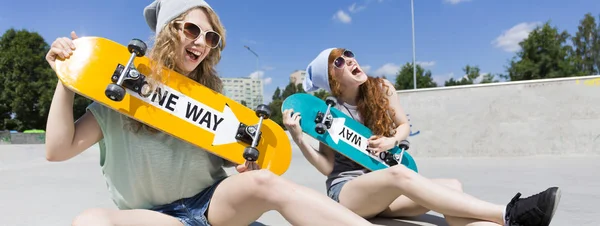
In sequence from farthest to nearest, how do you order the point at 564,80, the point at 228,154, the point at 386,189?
the point at 564,80, the point at 386,189, the point at 228,154

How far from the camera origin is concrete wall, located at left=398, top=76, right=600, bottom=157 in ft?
23.5

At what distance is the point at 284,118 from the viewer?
232 cm

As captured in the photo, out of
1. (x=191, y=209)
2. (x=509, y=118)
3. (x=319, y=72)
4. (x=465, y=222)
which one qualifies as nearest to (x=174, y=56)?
(x=191, y=209)

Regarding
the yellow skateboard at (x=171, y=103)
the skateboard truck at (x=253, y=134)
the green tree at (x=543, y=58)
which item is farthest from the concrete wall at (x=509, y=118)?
the green tree at (x=543, y=58)

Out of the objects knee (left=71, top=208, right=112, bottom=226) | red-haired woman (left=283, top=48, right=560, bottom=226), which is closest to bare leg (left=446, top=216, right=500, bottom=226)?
red-haired woman (left=283, top=48, right=560, bottom=226)

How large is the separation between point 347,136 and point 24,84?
91.9ft

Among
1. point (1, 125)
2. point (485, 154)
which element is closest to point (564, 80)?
point (485, 154)

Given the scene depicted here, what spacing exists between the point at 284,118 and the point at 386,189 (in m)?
0.85

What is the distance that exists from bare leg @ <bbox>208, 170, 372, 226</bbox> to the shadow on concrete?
1.00 m

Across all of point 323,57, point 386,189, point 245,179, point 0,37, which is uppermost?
point 0,37

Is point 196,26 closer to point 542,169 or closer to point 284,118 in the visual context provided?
point 284,118

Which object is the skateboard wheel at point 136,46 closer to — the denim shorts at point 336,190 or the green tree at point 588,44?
the denim shorts at point 336,190

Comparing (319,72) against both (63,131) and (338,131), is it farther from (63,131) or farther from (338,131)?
(63,131)

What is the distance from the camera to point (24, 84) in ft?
75.3
